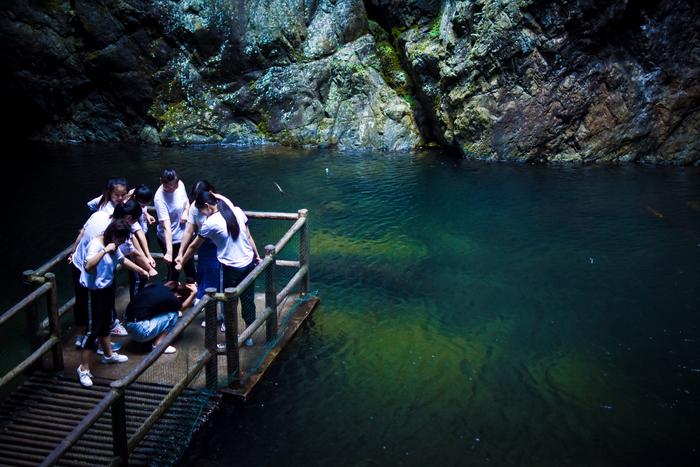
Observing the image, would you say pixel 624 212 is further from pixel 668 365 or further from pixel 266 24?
pixel 266 24

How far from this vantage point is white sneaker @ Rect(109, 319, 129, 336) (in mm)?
8778

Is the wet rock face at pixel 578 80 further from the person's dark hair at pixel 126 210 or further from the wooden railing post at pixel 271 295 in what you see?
the person's dark hair at pixel 126 210

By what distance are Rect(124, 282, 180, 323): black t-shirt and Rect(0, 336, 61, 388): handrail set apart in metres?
0.97

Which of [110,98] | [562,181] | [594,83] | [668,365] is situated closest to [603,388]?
[668,365]

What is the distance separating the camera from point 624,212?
1580 cm

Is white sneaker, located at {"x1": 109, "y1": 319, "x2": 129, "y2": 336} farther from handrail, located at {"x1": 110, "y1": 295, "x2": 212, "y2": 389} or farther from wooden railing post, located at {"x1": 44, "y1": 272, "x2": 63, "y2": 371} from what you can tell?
handrail, located at {"x1": 110, "y1": 295, "x2": 212, "y2": 389}

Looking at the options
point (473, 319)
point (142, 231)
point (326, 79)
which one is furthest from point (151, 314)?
point (326, 79)

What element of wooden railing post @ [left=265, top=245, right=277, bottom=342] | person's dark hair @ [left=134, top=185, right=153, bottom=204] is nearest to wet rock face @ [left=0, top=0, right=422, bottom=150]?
wooden railing post @ [left=265, top=245, right=277, bottom=342]

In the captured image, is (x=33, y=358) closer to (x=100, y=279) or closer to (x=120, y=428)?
(x=100, y=279)

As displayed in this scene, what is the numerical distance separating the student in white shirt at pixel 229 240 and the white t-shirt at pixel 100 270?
4.36ft

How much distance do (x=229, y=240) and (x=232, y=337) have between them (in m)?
1.38

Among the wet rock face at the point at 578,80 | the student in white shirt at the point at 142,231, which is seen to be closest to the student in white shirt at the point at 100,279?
the student in white shirt at the point at 142,231

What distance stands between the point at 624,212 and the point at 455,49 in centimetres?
935

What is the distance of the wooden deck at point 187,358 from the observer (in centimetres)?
792
